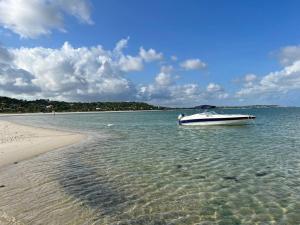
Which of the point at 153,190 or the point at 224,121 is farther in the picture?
the point at 224,121

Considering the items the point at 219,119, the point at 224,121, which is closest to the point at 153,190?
the point at 219,119

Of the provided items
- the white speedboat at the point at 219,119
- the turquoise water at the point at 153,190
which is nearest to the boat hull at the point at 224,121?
the white speedboat at the point at 219,119

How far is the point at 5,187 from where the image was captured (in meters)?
10.4

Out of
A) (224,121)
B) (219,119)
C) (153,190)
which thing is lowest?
(153,190)

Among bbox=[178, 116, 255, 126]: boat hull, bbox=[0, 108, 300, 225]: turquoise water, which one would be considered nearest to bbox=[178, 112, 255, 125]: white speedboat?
bbox=[178, 116, 255, 126]: boat hull

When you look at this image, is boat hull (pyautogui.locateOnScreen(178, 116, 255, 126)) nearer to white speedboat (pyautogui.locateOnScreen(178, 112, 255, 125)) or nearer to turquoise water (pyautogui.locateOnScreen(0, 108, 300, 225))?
white speedboat (pyautogui.locateOnScreen(178, 112, 255, 125))

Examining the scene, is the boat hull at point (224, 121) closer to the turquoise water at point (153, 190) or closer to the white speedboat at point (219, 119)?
the white speedboat at point (219, 119)

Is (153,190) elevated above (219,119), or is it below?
below

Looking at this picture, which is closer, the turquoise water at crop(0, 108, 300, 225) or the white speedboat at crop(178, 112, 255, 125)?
the turquoise water at crop(0, 108, 300, 225)

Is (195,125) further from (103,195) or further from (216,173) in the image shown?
(103,195)

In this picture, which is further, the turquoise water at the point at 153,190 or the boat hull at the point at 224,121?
the boat hull at the point at 224,121

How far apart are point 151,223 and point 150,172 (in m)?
5.52

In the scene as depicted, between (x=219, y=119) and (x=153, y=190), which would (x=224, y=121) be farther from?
(x=153, y=190)

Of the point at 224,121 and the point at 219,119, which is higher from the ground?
the point at 219,119
